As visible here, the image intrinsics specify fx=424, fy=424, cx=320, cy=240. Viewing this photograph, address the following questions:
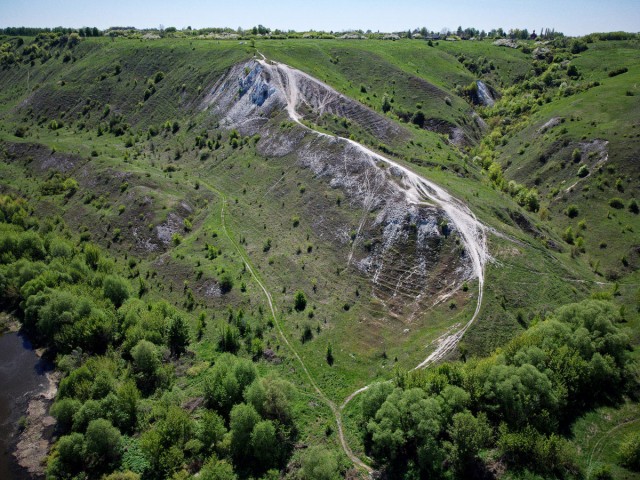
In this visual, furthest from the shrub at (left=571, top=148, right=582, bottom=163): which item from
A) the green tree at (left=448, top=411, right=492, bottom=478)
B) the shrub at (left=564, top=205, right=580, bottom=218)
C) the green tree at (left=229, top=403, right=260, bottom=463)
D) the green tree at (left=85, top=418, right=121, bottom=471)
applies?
the green tree at (left=85, top=418, right=121, bottom=471)

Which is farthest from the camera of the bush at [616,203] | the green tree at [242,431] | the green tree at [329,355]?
the bush at [616,203]

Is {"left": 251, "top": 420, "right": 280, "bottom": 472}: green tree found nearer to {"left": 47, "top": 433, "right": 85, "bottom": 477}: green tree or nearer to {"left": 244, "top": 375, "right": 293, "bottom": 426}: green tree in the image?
{"left": 244, "top": 375, "right": 293, "bottom": 426}: green tree

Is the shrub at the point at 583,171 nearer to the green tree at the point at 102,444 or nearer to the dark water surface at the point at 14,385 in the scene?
the green tree at the point at 102,444

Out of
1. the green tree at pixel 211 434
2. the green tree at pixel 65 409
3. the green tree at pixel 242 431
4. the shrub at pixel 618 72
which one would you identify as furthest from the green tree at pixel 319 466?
the shrub at pixel 618 72

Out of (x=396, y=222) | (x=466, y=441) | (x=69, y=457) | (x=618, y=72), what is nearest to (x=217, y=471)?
(x=69, y=457)

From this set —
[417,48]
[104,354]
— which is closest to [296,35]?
[417,48]

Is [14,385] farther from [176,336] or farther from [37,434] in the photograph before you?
[176,336]
